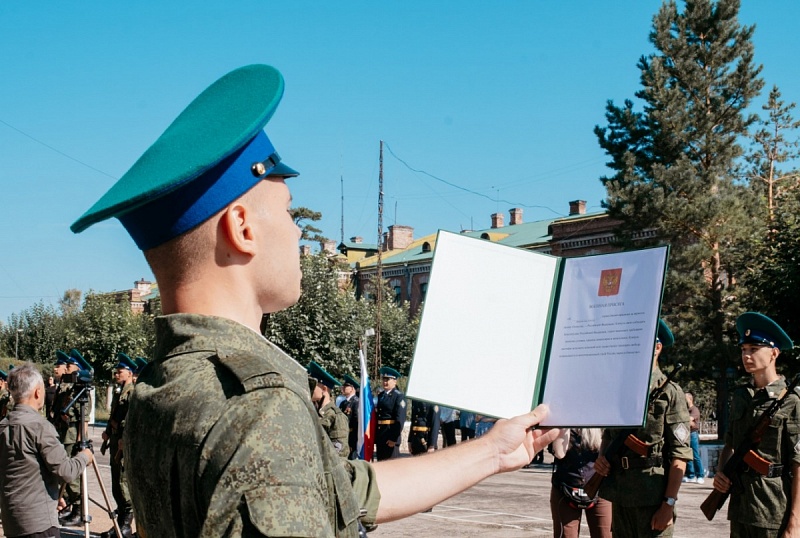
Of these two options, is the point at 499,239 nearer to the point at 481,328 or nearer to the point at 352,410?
the point at 352,410

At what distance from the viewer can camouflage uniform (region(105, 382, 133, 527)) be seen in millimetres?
11047

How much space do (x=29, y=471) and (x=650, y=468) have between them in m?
4.37

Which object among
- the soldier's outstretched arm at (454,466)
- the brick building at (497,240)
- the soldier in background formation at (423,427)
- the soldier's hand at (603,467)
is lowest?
the soldier in background formation at (423,427)

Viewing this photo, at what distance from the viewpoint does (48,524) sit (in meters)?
6.20

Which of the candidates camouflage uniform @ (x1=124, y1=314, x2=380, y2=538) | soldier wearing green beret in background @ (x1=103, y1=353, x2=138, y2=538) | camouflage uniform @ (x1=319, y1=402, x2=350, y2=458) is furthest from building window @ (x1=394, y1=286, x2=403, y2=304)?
camouflage uniform @ (x1=124, y1=314, x2=380, y2=538)

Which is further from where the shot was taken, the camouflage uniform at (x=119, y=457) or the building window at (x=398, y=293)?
the building window at (x=398, y=293)

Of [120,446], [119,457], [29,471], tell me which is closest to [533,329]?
[29,471]

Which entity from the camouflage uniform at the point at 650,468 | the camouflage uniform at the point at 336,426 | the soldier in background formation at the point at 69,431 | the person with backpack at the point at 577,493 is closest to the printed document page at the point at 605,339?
the camouflage uniform at the point at 650,468

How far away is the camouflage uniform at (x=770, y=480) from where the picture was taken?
→ 5.99 meters

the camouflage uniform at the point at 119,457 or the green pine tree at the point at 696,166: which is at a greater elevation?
the green pine tree at the point at 696,166

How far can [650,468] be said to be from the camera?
6352mm

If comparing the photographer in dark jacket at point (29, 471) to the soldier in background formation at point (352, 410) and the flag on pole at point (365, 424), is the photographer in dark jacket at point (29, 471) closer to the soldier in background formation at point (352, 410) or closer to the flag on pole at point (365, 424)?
the flag on pole at point (365, 424)

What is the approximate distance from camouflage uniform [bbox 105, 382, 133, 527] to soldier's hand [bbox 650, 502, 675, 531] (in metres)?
6.69

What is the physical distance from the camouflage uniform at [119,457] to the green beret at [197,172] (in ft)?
31.4
